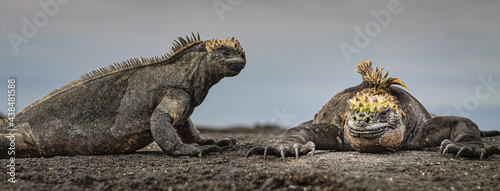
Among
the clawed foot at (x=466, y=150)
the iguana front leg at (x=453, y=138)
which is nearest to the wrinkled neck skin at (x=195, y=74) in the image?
the iguana front leg at (x=453, y=138)

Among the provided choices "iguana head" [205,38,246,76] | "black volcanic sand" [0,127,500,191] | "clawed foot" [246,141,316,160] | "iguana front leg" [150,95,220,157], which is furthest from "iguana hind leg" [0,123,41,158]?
"clawed foot" [246,141,316,160]

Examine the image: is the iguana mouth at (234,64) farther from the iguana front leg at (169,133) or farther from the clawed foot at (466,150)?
the clawed foot at (466,150)

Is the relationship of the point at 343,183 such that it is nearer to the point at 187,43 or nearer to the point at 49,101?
the point at 187,43

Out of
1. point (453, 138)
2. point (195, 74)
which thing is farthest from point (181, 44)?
point (453, 138)

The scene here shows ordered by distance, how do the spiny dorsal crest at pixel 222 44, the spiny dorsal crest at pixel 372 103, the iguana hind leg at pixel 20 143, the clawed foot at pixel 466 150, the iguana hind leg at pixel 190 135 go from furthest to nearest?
the iguana hind leg at pixel 190 135 → the spiny dorsal crest at pixel 222 44 → the iguana hind leg at pixel 20 143 → the spiny dorsal crest at pixel 372 103 → the clawed foot at pixel 466 150

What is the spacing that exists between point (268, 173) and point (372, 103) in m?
1.65

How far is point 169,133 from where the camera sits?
4906 millimetres

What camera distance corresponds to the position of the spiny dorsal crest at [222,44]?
5.30 m

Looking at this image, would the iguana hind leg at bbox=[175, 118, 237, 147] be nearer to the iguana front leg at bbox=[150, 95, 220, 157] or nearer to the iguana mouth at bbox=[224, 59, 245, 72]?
the iguana front leg at bbox=[150, 95, 220, 157]

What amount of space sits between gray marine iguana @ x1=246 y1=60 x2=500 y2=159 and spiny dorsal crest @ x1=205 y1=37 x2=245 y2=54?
1.25m

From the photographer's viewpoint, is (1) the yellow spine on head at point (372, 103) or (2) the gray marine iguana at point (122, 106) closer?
(1) the yellow spine on head at point (372, 103)

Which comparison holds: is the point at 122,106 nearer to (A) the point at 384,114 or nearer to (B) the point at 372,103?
(B) the point at 372,103

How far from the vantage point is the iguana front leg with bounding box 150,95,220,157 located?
486 centimetres

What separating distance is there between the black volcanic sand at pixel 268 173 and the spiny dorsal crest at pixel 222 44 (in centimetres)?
144
